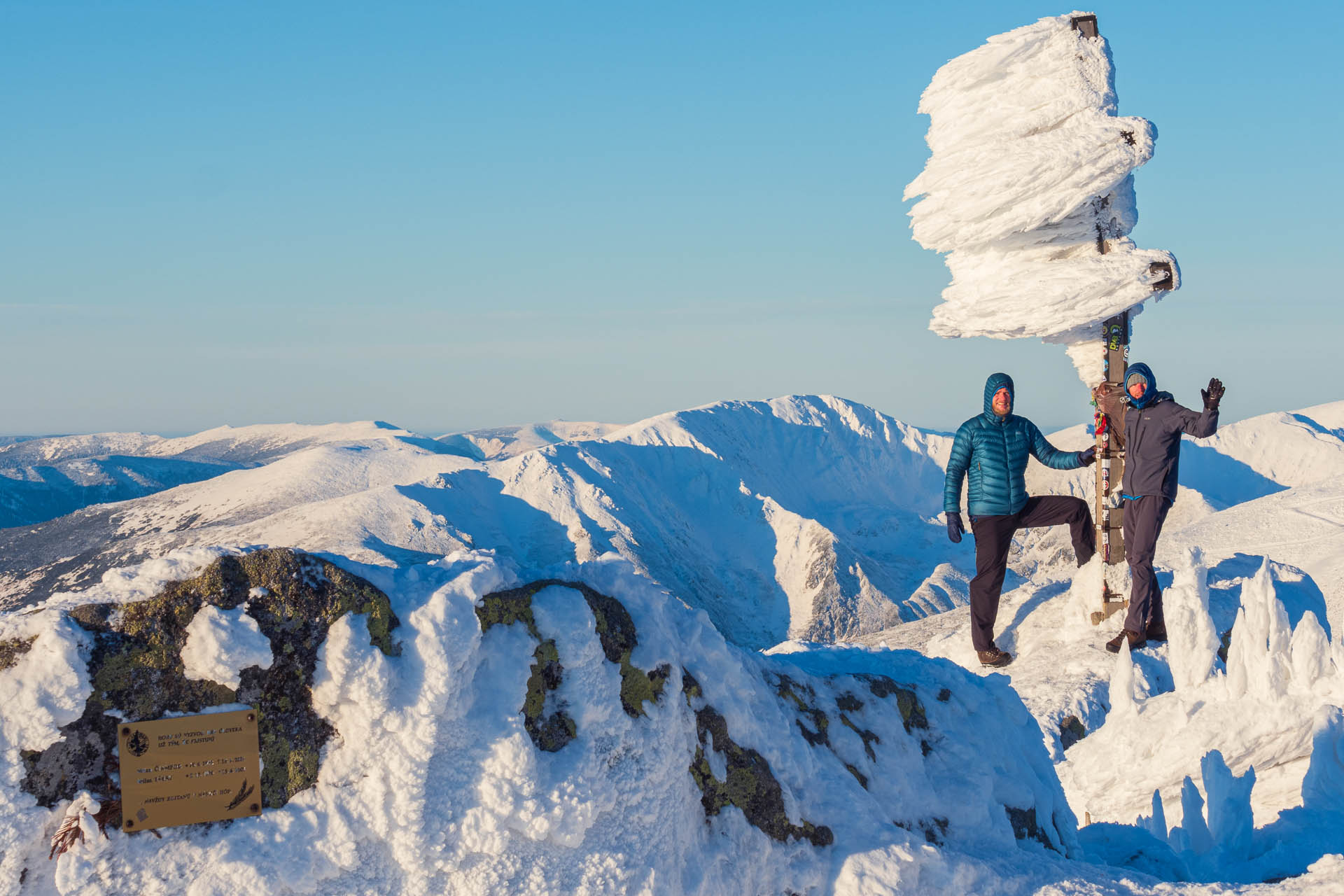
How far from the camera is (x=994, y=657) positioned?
9492 mm

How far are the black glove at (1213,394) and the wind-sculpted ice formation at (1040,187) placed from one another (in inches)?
62.2

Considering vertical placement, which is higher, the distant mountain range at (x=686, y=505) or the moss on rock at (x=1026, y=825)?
the moss on rock at (x=1026, y=825)

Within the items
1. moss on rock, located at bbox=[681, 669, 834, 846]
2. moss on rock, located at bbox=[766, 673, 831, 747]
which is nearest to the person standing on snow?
moss on rock, located at bbox=[766, 673, 831, 747]

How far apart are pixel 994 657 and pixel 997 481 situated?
2035mm

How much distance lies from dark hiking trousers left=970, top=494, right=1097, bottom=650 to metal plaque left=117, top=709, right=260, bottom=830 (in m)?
6.71

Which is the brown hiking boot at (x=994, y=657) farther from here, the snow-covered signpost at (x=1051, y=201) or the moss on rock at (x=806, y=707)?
the moss on rock at (x=806, y=707)

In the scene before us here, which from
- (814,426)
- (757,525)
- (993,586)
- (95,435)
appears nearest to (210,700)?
(993,586)

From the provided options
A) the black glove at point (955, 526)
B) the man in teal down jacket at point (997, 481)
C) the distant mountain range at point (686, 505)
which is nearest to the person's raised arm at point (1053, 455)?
the man in teal down jacket at point (997, 481)

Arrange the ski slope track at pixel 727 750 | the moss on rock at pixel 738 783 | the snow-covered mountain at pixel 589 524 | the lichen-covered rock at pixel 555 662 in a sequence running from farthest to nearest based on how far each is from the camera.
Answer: the snow-covered mountain at pixel 589 524 → the moss on rock at pixel 738 783 → the lichen-covered rock at pixel 555 662 → the ski slope track at pixel 727 750

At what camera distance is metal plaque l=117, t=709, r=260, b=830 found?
3273mm

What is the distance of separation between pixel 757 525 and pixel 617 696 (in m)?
58.7

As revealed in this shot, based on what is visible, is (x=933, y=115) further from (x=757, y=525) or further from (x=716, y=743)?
(x=757, y=525)

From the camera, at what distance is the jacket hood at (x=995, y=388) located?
8.55 m

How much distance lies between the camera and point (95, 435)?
13162 cm
